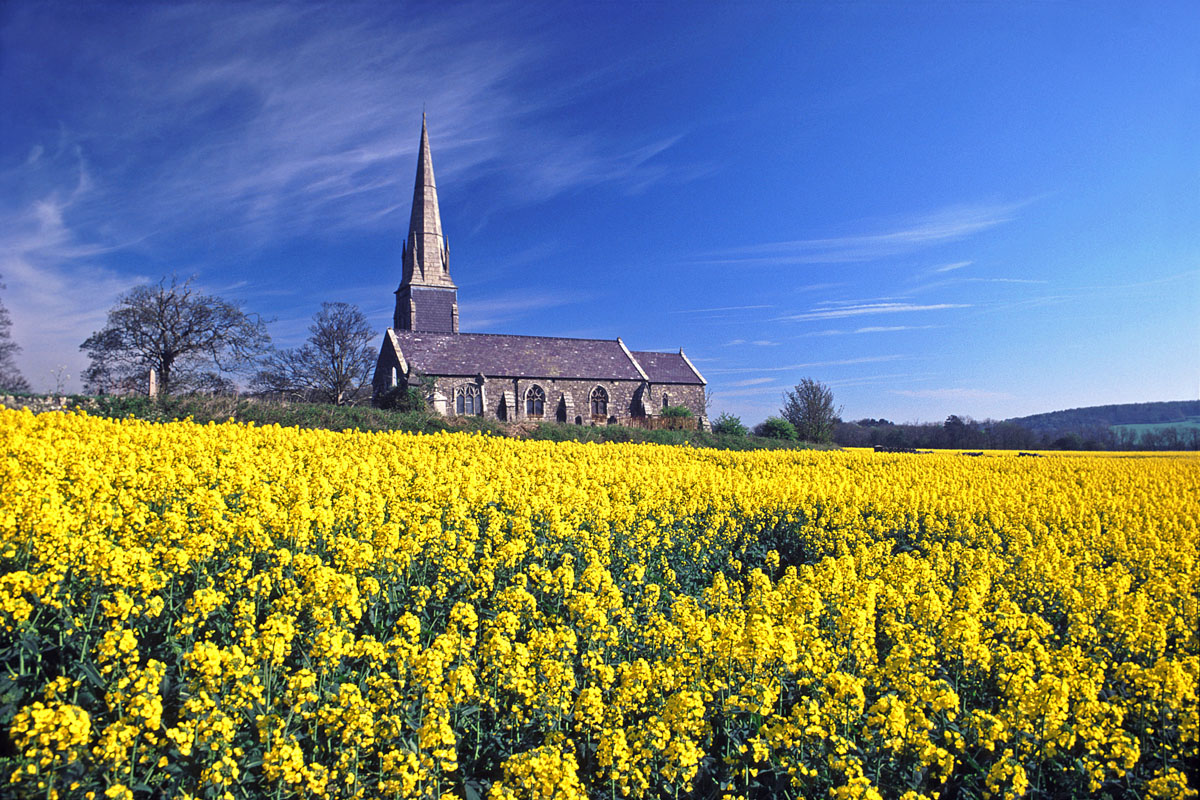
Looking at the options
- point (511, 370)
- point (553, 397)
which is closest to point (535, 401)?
point (553, 397)

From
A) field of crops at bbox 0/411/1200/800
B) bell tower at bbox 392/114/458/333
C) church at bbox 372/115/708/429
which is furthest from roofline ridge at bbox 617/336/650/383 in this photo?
field of crops at bbox 0/411/1200/800

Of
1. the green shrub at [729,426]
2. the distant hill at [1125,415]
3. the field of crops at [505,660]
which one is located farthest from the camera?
the distant hill at [1125,415]

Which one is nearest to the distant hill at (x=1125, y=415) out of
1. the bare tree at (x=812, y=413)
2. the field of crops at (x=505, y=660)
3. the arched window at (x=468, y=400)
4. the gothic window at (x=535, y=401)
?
the bare tree at (x=812, y=413)

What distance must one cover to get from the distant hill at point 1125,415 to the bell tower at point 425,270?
2608 inches

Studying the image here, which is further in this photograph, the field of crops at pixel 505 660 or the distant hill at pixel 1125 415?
the distant hill at pixel 1125 415

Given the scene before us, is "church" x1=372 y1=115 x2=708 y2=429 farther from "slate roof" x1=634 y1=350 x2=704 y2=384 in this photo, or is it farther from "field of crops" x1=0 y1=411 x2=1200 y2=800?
"field of crops" x1=0 y1=411 x2=1200 y2=800

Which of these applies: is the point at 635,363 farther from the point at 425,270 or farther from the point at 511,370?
the point at 425,270

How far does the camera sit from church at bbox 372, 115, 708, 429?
45.0 meters

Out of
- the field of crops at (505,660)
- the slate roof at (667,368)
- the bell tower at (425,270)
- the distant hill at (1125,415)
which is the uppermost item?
the bell tower at (425,270)

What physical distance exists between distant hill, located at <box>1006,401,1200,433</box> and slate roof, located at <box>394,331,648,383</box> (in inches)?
2110

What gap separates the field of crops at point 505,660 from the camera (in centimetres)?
374

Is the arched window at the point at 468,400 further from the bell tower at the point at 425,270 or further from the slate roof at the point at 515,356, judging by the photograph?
the bell tower at the point at 425,270

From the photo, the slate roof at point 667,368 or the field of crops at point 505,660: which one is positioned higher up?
the slate roof at point 667,368

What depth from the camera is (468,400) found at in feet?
148
